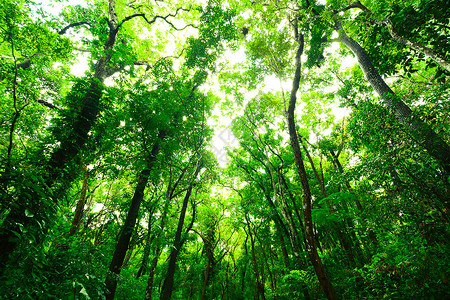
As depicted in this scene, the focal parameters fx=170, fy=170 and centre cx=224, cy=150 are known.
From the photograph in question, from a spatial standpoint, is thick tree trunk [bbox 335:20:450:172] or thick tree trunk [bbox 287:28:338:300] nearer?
thick tree trunk [bbox 335:20:450:172]

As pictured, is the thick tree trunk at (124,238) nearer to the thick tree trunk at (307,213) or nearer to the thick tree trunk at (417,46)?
the thick tree trunk at (307,213)

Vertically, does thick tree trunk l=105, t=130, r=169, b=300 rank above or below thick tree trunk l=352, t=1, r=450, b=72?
below

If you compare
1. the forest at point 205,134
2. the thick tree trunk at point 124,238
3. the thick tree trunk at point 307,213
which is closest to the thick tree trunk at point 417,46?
the forest at point 205,134

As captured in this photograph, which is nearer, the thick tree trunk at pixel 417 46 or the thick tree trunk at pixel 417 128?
the thick tree trunk at pixel 417 128

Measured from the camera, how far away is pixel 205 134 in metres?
9.06

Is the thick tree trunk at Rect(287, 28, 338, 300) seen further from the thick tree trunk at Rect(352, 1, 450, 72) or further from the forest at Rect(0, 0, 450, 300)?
the thick tree trunk at Rect(352, 1, 450, 72)

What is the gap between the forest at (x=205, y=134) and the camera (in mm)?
3627

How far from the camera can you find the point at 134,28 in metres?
11.1

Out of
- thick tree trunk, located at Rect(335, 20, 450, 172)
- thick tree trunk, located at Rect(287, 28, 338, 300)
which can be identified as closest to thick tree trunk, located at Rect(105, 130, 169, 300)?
thick tree trunk, located at Rect(287, 28, 338, 300)

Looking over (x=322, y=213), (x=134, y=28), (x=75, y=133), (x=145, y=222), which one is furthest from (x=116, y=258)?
(x=134, y=28)

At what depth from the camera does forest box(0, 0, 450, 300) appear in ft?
11.9

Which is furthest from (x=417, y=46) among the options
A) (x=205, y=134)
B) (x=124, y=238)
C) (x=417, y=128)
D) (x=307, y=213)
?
(x=124, y=238)

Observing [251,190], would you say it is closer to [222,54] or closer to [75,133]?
[222,54]

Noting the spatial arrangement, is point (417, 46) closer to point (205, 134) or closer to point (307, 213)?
point (307, 213)
